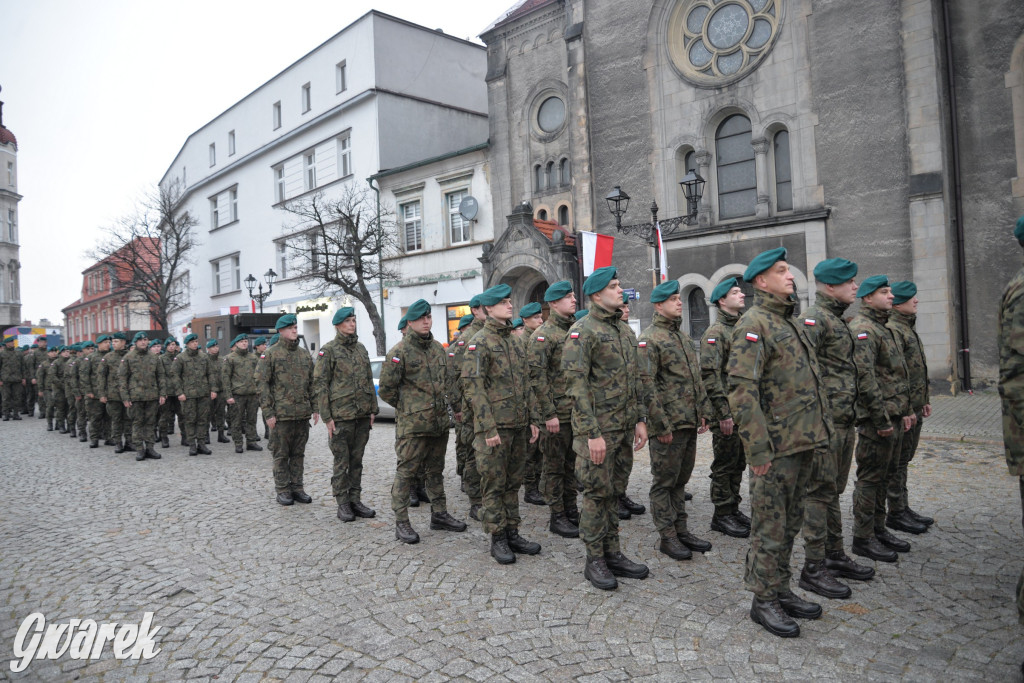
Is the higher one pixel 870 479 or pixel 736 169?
pixel 736 169

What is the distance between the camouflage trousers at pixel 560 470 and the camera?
6.25 meters

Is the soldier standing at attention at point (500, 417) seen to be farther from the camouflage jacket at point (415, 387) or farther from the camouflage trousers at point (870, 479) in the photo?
the camouflage trousers at point (870, 479)

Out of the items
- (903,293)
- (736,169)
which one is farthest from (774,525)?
(736,169)

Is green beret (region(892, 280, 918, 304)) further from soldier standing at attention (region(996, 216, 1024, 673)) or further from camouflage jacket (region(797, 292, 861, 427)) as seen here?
soldier standing at attention (region(996, 216, 1024, 673))

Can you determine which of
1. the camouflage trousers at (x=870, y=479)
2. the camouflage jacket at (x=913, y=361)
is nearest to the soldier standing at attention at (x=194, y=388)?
the camouflage trousers at (x=870, y=479)

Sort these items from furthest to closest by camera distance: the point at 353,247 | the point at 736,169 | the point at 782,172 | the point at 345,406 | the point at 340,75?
the point at 340,75, the point at 353,247, the point at 736,169, the point at 782,172, the point at 345,406

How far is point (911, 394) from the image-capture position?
17.6ft

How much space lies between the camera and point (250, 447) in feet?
39.5

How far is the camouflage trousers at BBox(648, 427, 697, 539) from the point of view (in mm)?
5234

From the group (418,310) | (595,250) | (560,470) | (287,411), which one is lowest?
(560,470)

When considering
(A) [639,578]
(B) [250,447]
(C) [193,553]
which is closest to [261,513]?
(C) [193,553]

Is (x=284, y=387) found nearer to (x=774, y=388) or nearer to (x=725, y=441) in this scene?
(x=725, y=441)

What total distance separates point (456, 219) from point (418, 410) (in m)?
19.4

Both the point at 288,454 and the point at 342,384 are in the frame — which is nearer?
the point at 342,384
